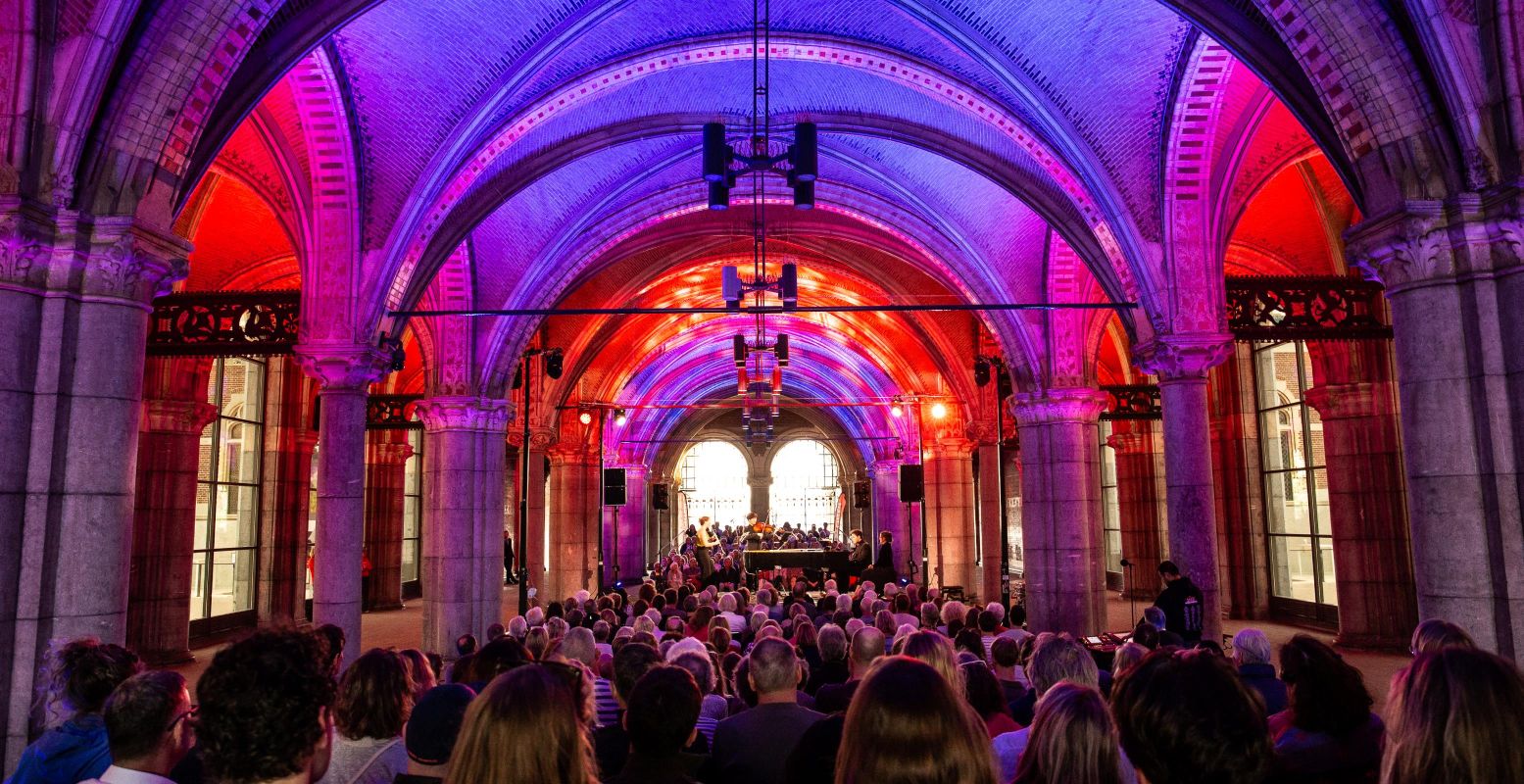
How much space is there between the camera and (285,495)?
1747 cm

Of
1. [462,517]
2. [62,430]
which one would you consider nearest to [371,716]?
[62,430]

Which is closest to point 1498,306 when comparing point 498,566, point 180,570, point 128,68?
point 128,68

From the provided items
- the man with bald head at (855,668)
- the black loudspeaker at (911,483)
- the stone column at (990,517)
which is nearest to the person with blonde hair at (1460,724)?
the man with bald head at (855,668)

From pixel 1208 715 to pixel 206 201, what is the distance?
13.8 meters

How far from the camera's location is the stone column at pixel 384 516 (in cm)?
2195

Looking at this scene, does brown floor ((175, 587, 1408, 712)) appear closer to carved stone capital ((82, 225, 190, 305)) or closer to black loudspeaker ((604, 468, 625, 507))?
black loudspeaker ((604, 468, 625, 507))

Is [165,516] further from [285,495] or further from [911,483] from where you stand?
[911,483]

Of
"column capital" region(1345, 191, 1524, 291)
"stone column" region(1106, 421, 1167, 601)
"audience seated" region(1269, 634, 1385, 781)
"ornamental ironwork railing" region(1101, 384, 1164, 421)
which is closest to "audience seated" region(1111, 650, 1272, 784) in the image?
"audience seated" region(1269, 634, 1385, 781)

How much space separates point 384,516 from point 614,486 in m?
5.31

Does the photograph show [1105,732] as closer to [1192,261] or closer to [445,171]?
[1192,261]

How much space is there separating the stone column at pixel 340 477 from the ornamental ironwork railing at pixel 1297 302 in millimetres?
9163

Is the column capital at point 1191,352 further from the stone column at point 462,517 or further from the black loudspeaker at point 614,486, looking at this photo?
the black loudspeaker at point 614,486

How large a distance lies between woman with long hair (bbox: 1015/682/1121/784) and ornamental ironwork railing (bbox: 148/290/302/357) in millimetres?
9920

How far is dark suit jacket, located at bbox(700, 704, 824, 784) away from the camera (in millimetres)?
3447
